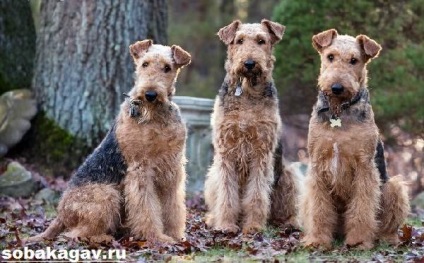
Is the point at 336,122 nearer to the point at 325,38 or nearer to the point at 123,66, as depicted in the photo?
the point at 325,38

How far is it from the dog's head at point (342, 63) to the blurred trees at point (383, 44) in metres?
4.44

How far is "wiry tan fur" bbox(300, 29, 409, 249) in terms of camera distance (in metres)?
5.91

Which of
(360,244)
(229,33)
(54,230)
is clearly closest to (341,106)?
(360,244)

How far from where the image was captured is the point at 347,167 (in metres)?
6.00

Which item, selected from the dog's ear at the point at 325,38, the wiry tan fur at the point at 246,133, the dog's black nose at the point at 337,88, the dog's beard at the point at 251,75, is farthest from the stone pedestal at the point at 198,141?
the dog's black nose at the point at 337,88

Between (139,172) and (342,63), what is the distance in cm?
177

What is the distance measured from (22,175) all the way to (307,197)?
4.05 metres

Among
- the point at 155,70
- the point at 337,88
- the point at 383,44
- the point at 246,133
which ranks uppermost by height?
the point at 383,44

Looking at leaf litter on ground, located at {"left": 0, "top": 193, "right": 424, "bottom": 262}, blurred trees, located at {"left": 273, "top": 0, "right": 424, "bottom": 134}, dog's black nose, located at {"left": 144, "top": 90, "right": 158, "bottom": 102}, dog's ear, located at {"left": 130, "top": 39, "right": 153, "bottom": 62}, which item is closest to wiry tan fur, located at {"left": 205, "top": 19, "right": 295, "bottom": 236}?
leaf litter on ground, located at {"left": 0, "top": 193, "right": 424, "bottom": 262}

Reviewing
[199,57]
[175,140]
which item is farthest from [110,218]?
[199,57]

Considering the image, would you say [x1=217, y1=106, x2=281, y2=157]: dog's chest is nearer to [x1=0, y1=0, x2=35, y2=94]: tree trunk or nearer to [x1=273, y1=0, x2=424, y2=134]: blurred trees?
[x1=273, y1=0, x2=424, y2=134]: blurred trees

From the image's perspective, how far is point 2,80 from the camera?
1004 cm

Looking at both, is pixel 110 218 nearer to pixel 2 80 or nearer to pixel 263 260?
pixel 263 260

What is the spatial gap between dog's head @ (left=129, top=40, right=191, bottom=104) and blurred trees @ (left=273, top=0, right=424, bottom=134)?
185 inches
